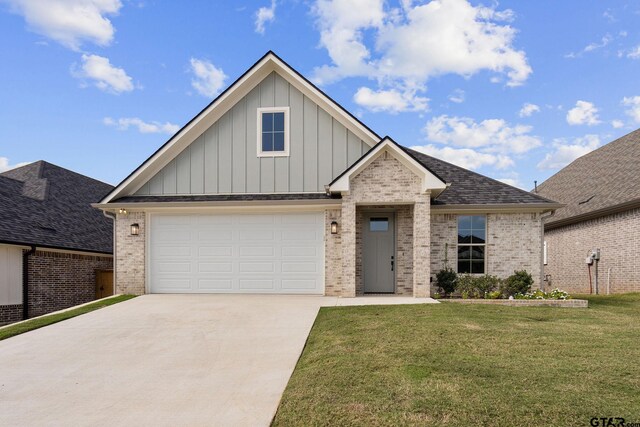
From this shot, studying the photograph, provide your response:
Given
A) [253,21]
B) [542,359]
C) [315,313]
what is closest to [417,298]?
[315,313]

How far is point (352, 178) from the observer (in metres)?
12.0

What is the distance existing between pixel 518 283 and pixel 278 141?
8490 mm

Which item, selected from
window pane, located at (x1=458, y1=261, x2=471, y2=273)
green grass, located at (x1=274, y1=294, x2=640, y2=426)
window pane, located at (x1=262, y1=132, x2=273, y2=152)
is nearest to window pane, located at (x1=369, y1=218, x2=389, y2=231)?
window pane, located at (x1=458, y1=261, x2=471, y2=273)

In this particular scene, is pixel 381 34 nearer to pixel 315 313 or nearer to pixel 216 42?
pixel 216 42

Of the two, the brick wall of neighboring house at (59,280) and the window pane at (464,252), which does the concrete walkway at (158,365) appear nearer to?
the window pane at (464,252)

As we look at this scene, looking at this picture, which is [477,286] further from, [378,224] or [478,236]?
[378,224]

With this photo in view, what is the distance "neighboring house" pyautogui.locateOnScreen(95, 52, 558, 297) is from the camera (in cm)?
1300

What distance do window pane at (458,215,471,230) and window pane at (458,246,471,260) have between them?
629 mm

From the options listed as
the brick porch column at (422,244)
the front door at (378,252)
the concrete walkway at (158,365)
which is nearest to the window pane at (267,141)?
the front door at (378,252)

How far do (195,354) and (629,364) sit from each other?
6.55m

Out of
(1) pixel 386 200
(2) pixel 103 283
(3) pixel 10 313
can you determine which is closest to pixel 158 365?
(1) pixel 386 200

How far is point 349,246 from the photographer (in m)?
12.0

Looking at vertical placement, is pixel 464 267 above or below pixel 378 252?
below

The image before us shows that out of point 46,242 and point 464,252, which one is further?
point 46,242
